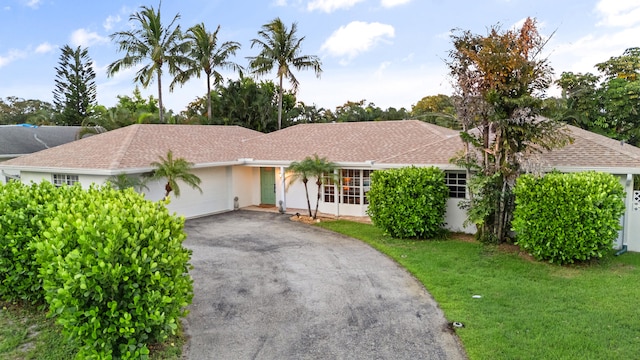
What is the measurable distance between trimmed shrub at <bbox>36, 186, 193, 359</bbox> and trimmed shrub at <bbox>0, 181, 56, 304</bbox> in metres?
1.54

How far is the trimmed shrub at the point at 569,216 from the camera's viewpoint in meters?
9.17

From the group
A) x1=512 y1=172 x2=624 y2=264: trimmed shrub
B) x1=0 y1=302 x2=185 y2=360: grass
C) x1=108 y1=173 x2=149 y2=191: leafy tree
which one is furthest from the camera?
x1=108 y1=173 x2=149 y2=191: leafy tree

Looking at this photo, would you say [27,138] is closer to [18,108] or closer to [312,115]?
[312,115]

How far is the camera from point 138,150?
15.9m

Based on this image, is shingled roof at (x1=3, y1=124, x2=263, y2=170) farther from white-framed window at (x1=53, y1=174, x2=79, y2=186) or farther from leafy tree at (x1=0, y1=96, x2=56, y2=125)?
leafy tree at (x1=0, y1=96, x2=56, y2=125)

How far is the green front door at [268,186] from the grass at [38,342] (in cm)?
1268

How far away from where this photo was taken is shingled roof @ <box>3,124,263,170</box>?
14938mm

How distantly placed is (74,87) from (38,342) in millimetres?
36352

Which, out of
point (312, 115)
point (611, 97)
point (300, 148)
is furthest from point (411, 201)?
point (312, 115)

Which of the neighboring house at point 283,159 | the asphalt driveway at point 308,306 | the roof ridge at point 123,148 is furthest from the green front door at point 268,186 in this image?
the asphalt driveway at point 308,306

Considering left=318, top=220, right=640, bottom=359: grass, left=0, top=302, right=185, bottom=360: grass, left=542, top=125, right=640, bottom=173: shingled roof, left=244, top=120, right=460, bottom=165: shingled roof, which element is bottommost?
left=0, top=302, right=185, bottom=360: grass

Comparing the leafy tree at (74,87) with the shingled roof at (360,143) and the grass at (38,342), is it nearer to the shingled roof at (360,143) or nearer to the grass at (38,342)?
the shingled roof at (360,143)

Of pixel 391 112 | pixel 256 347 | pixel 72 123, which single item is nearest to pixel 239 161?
pixel 256 347

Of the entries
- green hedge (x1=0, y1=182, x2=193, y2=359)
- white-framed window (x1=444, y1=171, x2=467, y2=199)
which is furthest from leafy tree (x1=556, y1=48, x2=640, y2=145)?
green hedge (x1=0, y1=182, x2=193, y2=359)
